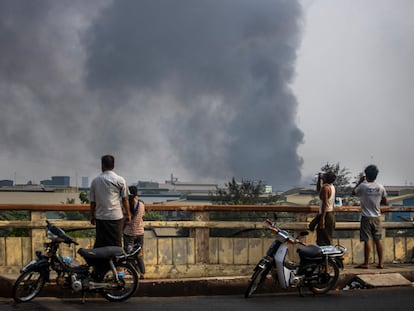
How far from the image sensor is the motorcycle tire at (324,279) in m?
9.45

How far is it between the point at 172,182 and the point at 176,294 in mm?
178943

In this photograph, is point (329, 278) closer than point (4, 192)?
Yes

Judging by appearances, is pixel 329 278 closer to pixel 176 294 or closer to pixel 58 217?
pixel 176 294

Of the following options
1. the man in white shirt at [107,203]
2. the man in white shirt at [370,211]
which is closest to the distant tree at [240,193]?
the man in white shirt at [370,211]

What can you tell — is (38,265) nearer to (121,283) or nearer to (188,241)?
(121,283)

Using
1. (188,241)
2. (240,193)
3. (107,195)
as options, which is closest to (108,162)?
(107,195)

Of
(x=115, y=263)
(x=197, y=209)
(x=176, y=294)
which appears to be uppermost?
(x=197, y=209)

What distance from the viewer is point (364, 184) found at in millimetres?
10852

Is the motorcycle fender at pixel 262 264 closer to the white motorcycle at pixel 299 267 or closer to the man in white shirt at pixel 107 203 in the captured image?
the white motorcycle at pixel 299 267

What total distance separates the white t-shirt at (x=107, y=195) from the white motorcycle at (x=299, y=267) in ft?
7.59

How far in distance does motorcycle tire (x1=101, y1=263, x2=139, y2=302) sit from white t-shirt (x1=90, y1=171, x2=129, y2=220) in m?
0.76

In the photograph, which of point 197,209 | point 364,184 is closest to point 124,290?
point 197,209

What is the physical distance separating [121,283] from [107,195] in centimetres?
129

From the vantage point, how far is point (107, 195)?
29.0ft
